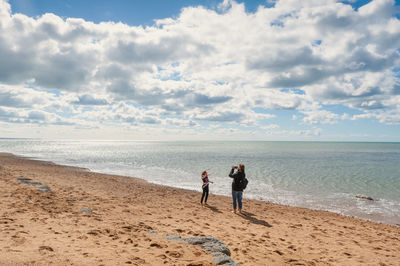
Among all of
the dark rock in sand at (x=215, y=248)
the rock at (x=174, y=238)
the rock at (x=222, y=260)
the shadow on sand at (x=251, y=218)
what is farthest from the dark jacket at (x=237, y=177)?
the rock at (x=222, y=260)

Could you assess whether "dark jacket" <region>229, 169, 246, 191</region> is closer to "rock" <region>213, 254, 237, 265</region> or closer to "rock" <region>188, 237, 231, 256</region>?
"rock" <region>188, 237, 231, 256</region>

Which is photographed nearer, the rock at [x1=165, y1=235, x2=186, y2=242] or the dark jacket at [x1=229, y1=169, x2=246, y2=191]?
the rock at [x1=165, y1=235, x2=186, y2=242]

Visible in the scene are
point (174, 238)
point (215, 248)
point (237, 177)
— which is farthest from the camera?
point (237, 177)

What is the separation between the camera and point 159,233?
28.5 feet

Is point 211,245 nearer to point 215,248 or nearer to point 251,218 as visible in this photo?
point 215,248

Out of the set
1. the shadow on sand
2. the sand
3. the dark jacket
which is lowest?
the shadow on sand

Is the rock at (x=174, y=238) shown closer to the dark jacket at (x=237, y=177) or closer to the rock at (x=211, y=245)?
the rock at (x=211, y=245)

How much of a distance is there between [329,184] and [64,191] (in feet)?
86.0

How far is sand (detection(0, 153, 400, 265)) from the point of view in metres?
6.50

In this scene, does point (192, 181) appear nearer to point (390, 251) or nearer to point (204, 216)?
point (204, 216)

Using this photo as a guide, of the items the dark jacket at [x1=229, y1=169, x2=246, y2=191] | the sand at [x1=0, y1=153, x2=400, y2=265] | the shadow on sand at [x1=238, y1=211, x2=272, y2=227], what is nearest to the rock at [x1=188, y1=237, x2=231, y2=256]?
the sand at [x1=0, y1=153, x2=400, y2=265]

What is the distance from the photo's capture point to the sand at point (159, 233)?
650 centimetres

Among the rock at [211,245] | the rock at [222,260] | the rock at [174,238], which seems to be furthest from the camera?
the rock at [174,238]

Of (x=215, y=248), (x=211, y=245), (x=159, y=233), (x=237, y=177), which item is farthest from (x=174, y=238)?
(x=237, y=177)
